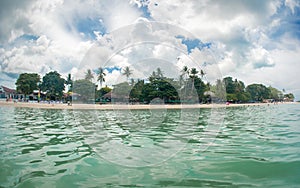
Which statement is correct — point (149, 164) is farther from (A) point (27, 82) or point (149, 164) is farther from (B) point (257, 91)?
(B) point (257, 91)

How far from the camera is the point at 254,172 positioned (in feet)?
12.8

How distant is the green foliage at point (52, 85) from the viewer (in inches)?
2318

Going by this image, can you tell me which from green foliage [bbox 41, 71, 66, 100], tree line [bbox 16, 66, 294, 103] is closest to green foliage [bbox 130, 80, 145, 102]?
tree line [bbox 16, 66, 294, 103]

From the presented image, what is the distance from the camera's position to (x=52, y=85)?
59.0 metres

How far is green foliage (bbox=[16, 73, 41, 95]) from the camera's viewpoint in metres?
53.0

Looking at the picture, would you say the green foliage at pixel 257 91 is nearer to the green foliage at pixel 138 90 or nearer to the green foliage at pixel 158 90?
the green foliage at pixel 158 90

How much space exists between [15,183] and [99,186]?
135 cm

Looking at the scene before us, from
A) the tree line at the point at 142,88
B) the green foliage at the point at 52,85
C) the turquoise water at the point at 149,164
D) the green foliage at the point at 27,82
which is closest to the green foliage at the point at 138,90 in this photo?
the tree line at the point at 142,88

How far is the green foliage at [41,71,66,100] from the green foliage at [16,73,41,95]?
8.68ft

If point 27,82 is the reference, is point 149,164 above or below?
below

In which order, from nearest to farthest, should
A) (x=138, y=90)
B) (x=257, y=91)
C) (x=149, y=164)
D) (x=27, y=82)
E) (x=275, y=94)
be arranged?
1. (x=149, y=164)
2. (x=138, y=90)
3. (x=27, y=82)
4. (x=257, y=91)
5. (x=275, y=94)

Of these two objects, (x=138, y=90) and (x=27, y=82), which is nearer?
(x=138, y=90)

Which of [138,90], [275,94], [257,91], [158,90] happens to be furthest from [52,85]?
[275,94]

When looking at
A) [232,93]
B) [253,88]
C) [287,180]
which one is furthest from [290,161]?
[253,88]
